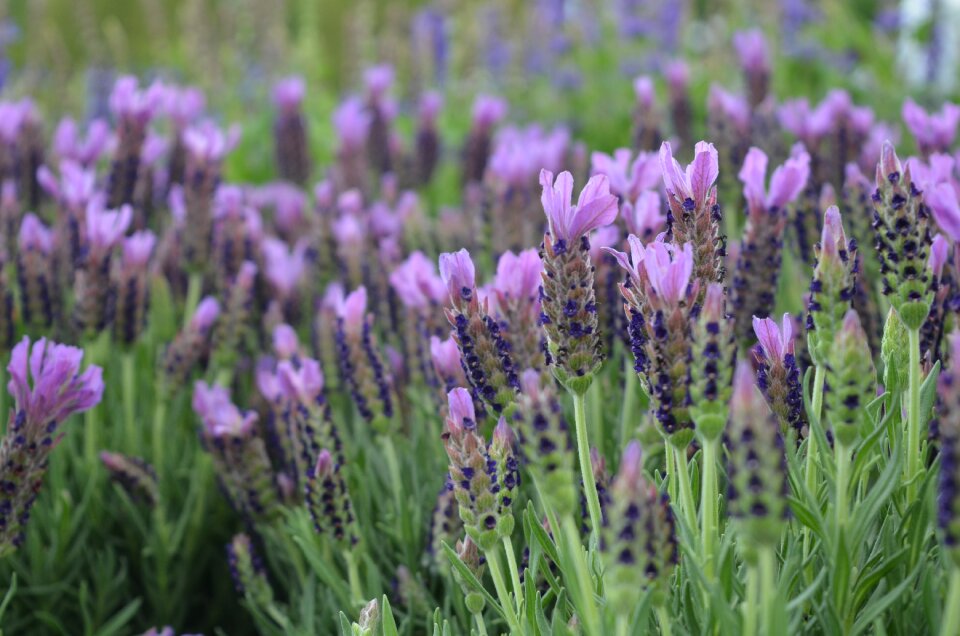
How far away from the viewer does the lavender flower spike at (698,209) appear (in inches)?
47.6

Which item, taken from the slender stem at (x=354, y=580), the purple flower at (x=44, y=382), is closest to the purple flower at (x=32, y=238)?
the purple flower at (x=44, y=382)

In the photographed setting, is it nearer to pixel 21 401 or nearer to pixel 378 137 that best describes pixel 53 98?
pixel 378 137

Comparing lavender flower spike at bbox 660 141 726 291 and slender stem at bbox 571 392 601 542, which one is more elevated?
lavender flower spike at bbox 660 141 726 291

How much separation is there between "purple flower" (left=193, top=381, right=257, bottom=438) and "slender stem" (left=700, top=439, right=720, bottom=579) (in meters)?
1.01

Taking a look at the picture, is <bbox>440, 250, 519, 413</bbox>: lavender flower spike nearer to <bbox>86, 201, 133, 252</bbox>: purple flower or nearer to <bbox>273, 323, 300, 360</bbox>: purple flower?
<bbox>273, 323, 300, 360</bbox>: purple flower

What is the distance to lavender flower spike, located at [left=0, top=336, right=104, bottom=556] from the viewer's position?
154 centimetres

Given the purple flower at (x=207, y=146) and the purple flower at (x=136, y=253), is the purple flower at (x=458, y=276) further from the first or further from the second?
the purple flower at (x=207, y=146)

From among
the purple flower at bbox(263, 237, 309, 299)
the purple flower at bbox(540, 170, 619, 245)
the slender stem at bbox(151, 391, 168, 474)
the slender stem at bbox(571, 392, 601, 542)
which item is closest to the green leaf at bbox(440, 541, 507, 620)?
the slender stem at bbox(571, 392, 601, 542)

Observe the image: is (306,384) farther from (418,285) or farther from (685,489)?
(685,489)

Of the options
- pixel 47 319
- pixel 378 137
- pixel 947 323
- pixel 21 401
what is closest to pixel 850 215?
pixel 947 323

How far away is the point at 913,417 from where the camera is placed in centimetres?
116

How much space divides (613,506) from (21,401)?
104 cm

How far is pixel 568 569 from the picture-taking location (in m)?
1.14

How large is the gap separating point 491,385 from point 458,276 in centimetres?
15
